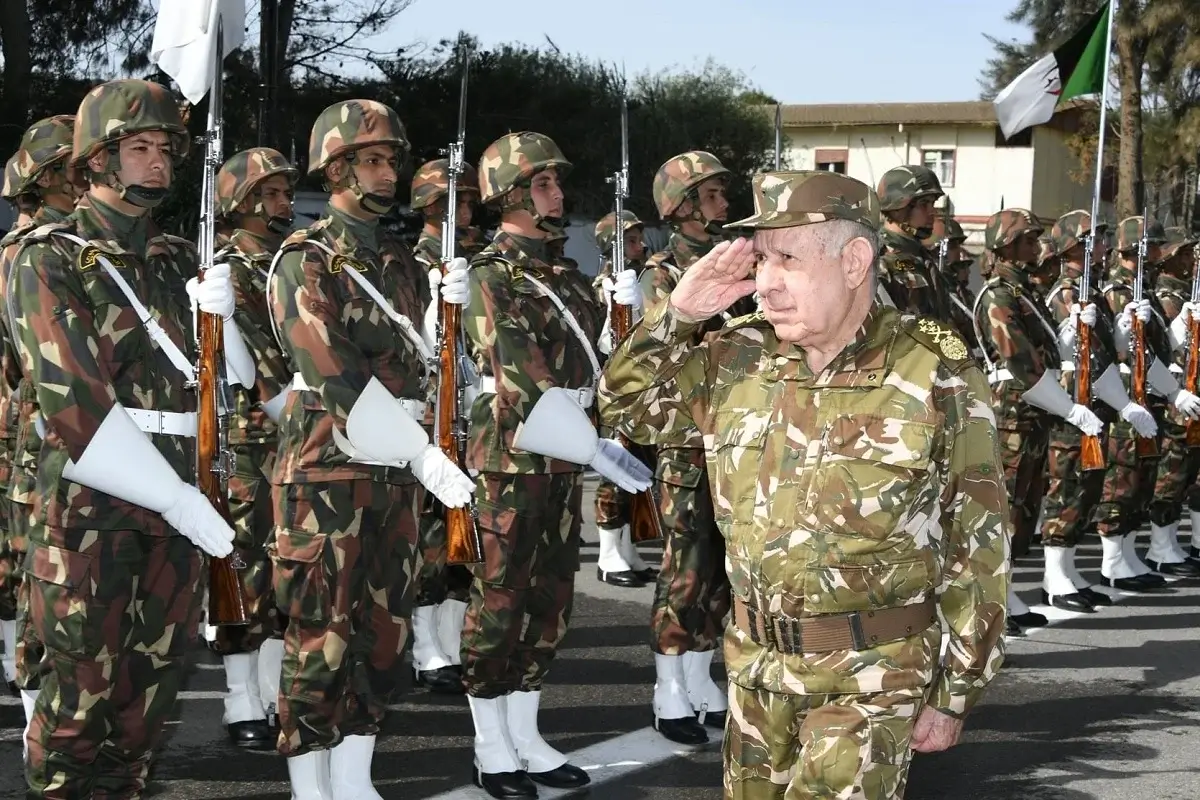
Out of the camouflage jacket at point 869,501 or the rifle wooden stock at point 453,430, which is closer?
the camouflage jacket at point 869,501

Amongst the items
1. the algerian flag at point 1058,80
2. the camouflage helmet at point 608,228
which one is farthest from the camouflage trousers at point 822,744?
the camouflage helmet at point 608,228

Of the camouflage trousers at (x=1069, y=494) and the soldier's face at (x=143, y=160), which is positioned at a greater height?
the soldier's face at (x=143, y=160)

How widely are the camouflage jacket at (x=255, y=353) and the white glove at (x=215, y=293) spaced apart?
1800 millimetres

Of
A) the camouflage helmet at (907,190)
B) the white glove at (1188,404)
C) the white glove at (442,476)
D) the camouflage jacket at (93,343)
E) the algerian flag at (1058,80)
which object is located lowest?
the white glove at (1188,404)

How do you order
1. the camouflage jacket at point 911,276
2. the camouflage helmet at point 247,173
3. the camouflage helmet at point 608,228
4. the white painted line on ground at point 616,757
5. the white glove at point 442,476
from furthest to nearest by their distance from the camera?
the camouflage helmet at point 608,228
the camouflage jacket at point 911,276
the camouflage helmet at point 247,173
the white painted line on ground at point 616,757
the white glove at point 442,476

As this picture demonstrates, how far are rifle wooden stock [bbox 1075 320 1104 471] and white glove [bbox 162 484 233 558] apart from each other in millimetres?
6778

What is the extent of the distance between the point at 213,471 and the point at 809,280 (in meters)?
2.26

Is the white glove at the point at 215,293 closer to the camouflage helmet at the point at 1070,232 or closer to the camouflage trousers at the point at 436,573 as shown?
the camouflage trousers at the point at 436,573

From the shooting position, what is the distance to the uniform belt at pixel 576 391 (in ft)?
21.2

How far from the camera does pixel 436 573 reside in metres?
8.23

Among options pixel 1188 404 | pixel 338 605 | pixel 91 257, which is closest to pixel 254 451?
pixel 338 605

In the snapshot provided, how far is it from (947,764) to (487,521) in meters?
2.33

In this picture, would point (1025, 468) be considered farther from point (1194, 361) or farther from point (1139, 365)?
Answer: point (1194, 361)

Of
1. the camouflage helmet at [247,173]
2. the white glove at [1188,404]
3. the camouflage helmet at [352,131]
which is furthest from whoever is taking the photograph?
the white glove at [1188,404]
